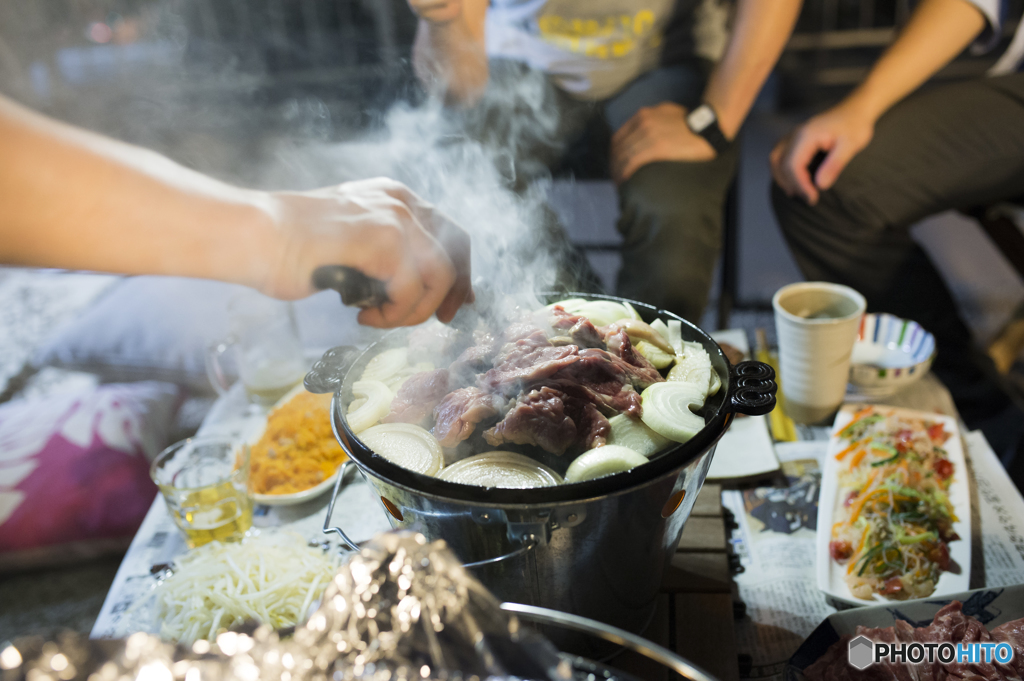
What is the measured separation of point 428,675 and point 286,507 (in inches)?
53.4

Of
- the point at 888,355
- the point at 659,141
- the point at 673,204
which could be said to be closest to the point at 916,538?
the point at 888,355

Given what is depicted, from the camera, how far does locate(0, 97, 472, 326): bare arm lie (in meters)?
1.27

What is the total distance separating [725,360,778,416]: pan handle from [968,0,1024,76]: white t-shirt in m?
2.65

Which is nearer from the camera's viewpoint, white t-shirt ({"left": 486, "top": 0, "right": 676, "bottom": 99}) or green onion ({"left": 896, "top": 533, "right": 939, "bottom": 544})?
green onion ({"left": 896, "top": 533, "right": 939, "bottom": 544})

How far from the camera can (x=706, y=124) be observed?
3.09 meters

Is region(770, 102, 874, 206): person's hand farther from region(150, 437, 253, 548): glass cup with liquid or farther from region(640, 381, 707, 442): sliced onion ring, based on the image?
region(150, 437, 253, 548): glass cup with liquid

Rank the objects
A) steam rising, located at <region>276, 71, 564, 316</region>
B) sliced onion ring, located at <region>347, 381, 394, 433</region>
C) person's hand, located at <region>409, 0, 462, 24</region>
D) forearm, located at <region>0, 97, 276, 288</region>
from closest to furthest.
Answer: forearm, located at <region>0, 97, 276, 288</region>, sliced onion ring, located at <region>347, 381, 394, 433</region>, steam rising, located at <region>276, 71, 564, 316</region>, person's hand, located at <region>409, 0, 462, 24</region>

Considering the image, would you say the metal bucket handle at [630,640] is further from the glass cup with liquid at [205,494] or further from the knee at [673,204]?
the knee at [673,204]

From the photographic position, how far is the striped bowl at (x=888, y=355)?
7.43 ft

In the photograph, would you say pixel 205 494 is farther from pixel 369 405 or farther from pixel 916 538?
pixel 916 538

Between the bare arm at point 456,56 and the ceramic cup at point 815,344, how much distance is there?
1.76 m

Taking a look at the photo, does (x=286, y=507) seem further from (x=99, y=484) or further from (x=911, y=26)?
(x=911, y=26)

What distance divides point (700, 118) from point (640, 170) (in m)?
0.38

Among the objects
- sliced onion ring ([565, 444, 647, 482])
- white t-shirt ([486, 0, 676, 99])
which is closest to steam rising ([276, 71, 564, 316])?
white t-shirt ([486, 0, 676, 99])
